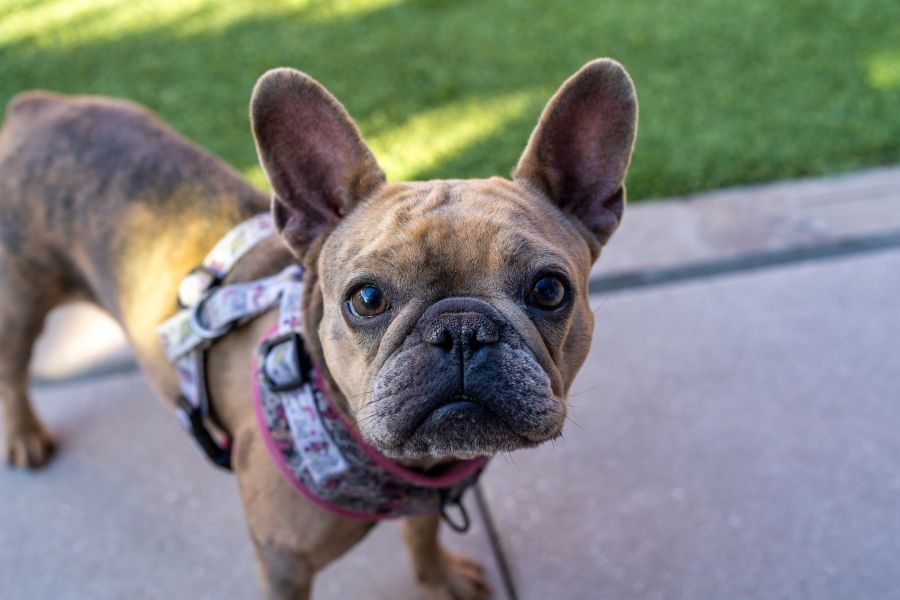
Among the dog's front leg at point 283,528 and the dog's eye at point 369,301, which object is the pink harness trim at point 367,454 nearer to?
the dog's front leg at point 283,528

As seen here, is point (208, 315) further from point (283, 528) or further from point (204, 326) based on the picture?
point (283, 528)

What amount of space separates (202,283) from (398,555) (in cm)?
125

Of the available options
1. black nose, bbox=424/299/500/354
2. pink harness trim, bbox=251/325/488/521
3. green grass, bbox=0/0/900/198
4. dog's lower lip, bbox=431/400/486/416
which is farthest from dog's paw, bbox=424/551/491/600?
green grass, bbox=0/0/900/198

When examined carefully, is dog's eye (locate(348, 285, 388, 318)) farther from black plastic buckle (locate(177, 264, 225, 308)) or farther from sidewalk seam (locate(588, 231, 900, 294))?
sidewalk seam (locate(588, 231, 900, 294))

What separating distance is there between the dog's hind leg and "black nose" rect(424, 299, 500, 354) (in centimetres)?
188

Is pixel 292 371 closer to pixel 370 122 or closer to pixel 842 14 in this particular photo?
pixel 370 122

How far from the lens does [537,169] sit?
2.35m

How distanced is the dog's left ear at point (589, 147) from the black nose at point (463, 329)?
640 millimetres

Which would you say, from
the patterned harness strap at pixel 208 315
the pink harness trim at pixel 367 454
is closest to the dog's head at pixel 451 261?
the pink harness trim at pixel 367 454

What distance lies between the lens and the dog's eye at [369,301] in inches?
80.0

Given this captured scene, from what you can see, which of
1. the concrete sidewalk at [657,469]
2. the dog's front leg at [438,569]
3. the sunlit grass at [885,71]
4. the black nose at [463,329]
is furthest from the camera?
the sunlit grass at [885,71]

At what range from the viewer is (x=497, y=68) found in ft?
18.3

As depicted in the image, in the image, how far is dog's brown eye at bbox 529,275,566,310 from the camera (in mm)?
2037

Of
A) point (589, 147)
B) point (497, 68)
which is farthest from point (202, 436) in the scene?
point (497, 68)
